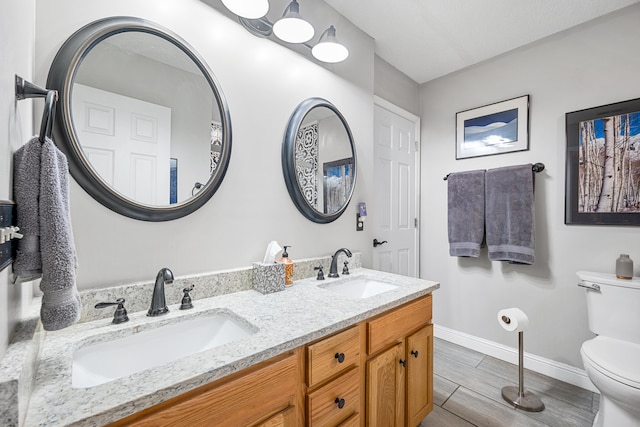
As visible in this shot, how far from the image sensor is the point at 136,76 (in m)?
1.06

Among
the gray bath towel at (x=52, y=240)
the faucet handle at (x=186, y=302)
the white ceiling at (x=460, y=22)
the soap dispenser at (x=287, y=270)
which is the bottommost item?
the faucet handle at (x=186, y=302)

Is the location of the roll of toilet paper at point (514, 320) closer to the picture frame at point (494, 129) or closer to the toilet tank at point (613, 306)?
the toilet tank at point (613, 306)

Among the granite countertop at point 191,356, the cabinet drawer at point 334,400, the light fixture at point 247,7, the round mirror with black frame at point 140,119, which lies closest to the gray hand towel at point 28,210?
the granite countertop at point 191,356

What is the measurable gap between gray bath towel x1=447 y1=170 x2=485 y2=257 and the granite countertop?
1267 mm

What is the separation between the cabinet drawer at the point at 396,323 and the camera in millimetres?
1130

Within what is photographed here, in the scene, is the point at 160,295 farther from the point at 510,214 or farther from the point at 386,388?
the point at 510,214

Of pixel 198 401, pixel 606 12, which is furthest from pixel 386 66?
pixel 198 401

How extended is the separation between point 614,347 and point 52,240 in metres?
2.53

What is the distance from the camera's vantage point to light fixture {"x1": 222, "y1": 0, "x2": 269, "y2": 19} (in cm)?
120

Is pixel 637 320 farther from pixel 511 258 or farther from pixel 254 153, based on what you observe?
pixel 254 153

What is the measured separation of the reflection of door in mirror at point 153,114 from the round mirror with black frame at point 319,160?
17.1 inches

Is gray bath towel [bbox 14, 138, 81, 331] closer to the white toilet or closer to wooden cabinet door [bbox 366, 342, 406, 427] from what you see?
wooden cabinet door [bbox 366, 342, 406, 427]

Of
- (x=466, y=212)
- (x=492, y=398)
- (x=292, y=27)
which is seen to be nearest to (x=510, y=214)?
(x=466, y=212)

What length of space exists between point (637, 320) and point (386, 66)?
248cm
